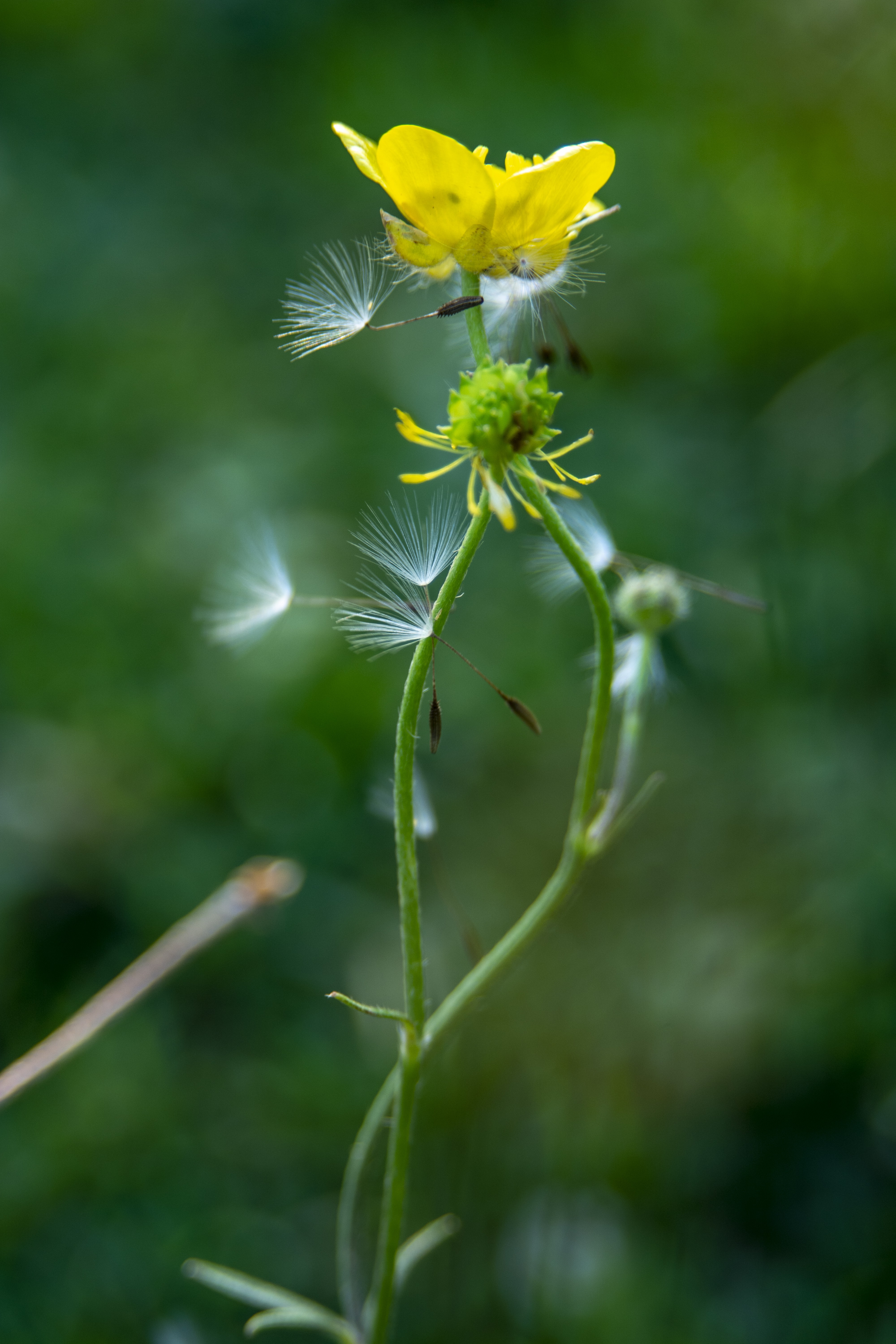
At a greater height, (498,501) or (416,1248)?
(498,501)

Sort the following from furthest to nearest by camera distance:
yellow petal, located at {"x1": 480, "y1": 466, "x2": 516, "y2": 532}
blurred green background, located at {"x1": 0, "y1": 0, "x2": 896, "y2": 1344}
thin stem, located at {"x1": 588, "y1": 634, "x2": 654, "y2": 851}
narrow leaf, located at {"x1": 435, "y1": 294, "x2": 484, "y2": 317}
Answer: blurred green background, located at {"x1": 0, "y1": 0, "x2": 896, "y2": 1344}
thin stem, located at {"x1": 588, "y1": 634, "x2": 654, "y2": 851}
narrow leaf, located at {"x1": 435, "y1": 294, "x2": 484, "y2": 317}
yellow petal, located at {"x1": 480, "y1": 466, "x2": 516, "y2": 532}

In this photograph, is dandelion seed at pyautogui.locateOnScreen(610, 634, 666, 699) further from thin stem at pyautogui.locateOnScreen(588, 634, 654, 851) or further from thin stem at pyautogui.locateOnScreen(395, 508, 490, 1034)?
thin stem at pyautogui.locateOnScreen(395, 508, 490, 1034)

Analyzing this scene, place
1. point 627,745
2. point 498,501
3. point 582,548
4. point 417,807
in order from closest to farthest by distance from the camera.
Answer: point 498,501
point 627,745
point 582,548
point 417,807

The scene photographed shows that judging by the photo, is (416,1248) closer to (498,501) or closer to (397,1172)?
(397,1172)

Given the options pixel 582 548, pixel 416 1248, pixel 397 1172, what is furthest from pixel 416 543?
pixel 416 1248

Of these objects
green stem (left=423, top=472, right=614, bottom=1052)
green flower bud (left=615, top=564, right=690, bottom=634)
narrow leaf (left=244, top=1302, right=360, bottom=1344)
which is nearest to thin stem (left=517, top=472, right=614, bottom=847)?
green stem (left=423, top=472, right=614, bottom=1052)
